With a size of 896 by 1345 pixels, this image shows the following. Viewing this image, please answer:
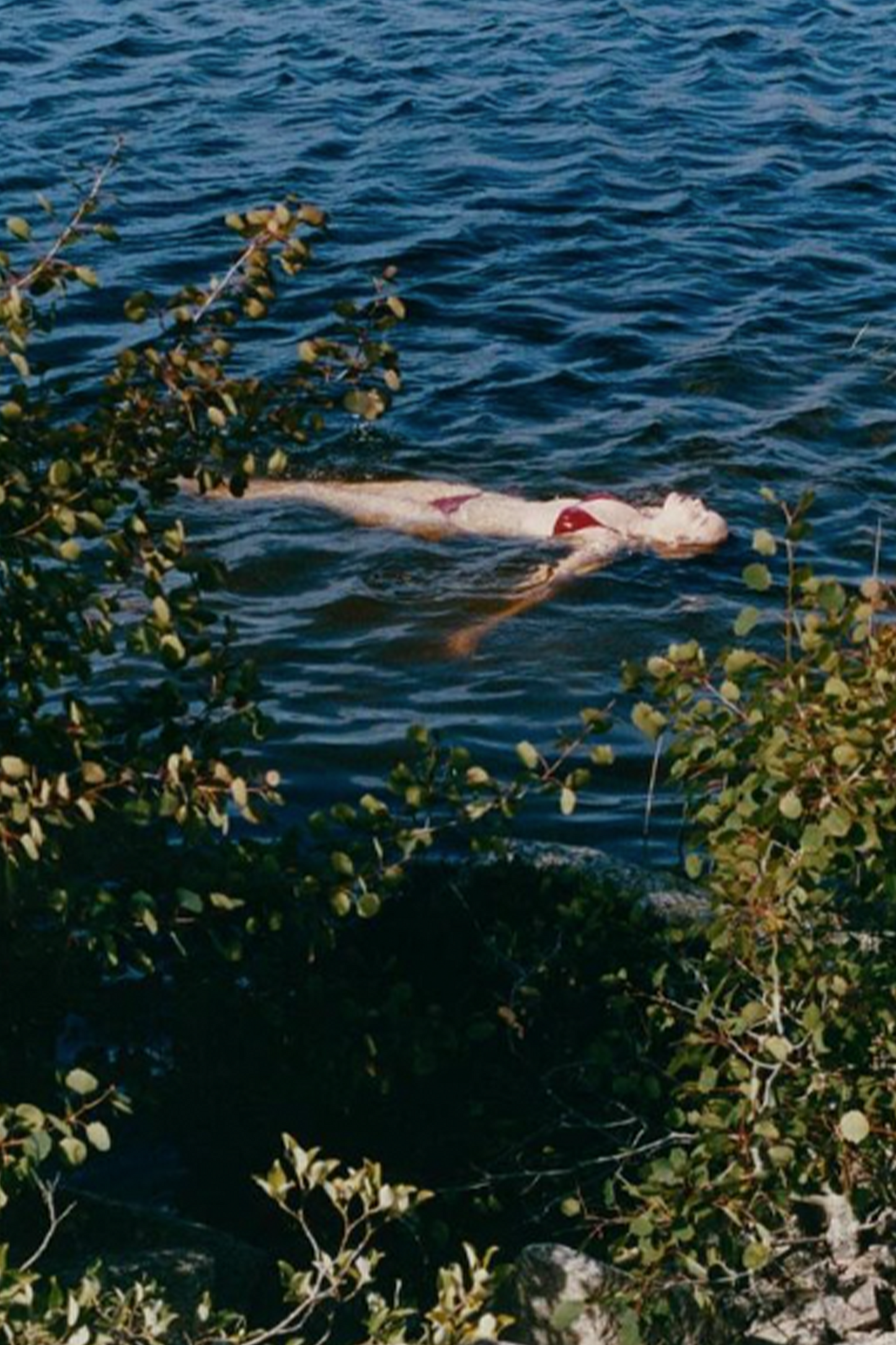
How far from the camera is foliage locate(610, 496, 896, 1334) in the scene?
485 centimetres

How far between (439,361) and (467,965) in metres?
7.69

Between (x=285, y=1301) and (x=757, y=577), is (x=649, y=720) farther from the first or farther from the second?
(x=285, y=1301)

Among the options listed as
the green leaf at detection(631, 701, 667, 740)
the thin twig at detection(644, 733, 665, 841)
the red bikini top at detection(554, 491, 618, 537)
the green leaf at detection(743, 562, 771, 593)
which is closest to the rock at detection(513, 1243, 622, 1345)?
the thin twig at detection(644, 733, 665, 841)

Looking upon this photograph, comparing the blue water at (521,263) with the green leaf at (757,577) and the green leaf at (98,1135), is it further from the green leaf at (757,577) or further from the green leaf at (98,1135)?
the green leaf at (98,1135)

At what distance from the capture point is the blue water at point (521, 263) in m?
10.5

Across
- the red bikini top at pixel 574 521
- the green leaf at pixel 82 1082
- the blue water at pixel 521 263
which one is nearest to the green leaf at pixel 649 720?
the green leaf at pixel 82 1082

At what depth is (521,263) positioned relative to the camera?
605 inches

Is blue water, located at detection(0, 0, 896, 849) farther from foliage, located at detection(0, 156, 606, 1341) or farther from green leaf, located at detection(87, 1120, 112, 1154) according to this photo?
green leaf, located at detection(87, 1120, 112, 1154)

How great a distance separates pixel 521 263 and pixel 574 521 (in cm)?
450

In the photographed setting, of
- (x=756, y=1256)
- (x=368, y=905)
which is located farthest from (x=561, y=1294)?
(x=368, y=905)

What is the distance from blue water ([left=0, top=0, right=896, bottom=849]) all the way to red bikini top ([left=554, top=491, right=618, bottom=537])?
0.84 ft

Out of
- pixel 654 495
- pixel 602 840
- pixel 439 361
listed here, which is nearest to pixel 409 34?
pixel 439 361

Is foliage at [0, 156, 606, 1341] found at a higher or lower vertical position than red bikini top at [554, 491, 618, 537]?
higher

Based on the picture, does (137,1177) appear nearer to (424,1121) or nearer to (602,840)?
(424,1121)
